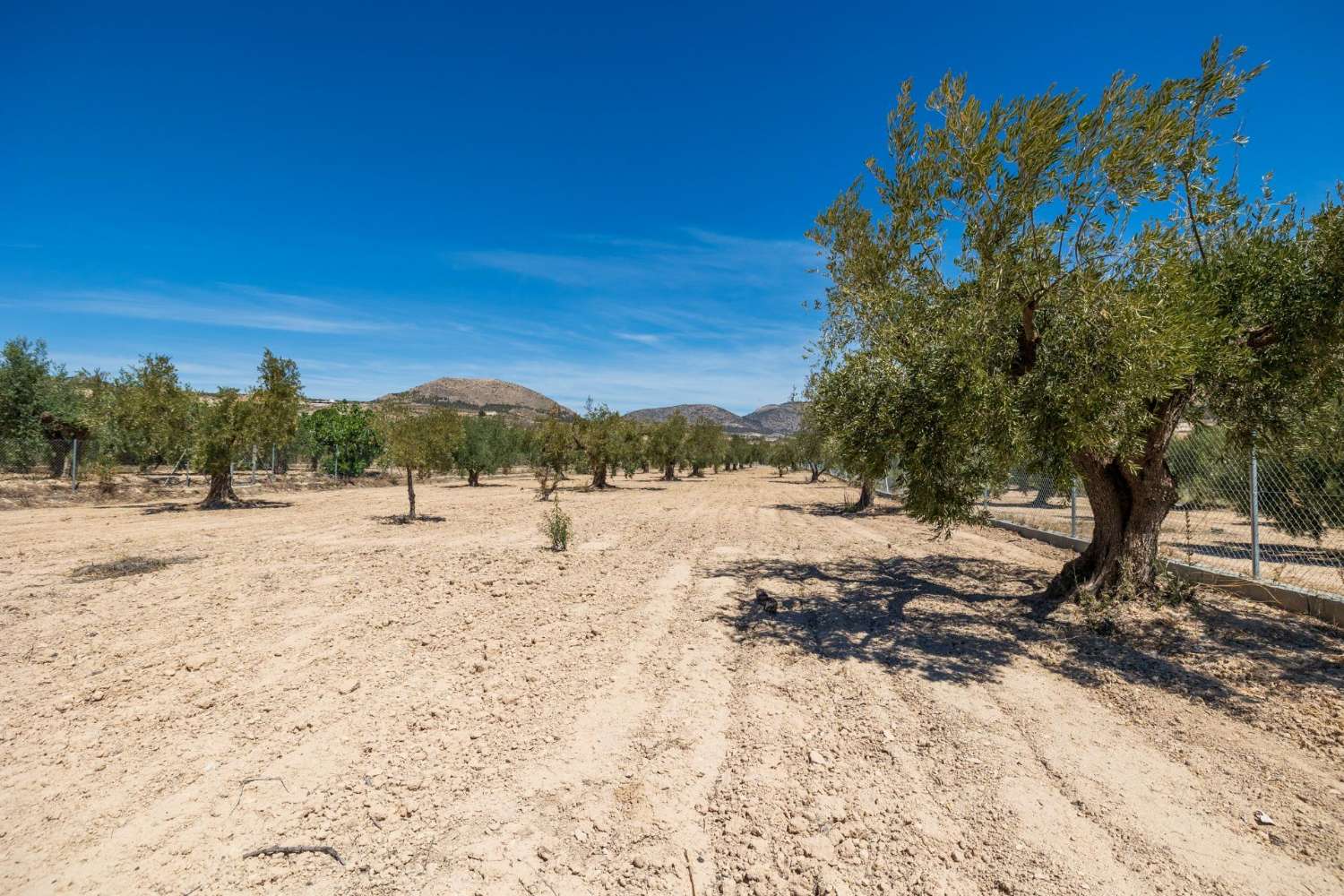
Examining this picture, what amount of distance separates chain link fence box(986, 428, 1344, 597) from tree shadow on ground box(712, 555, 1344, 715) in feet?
5.02

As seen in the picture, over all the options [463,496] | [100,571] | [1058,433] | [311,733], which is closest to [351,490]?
[463,496]

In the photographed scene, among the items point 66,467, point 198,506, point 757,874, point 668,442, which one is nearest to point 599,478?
point 668,442

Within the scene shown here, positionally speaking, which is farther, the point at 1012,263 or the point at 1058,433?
the point at 1012,263

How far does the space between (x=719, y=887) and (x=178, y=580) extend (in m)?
9.34

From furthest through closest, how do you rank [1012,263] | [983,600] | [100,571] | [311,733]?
[100,571] → [983,600] → [1012,263] → [311,733]

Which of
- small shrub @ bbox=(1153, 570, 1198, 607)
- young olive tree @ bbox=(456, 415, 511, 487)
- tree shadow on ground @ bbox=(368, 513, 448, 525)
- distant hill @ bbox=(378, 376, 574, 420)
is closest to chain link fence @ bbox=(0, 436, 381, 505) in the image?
tree shadow on ground @ bbox=(368, 513, 448, 525)

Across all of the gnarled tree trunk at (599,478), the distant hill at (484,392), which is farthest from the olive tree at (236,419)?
the distant hill at (484,392)

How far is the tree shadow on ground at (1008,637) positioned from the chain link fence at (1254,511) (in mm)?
1529

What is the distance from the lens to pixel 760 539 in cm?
1401

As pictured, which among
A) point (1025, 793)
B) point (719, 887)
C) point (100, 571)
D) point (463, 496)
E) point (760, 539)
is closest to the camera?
point (719, 887)

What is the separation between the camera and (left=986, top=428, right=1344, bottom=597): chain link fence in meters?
7.60

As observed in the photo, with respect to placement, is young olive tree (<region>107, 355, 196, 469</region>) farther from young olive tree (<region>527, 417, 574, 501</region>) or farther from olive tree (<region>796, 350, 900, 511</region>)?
olive tree (<region>796, 350, 900, 511</region>)

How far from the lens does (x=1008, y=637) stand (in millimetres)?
6383

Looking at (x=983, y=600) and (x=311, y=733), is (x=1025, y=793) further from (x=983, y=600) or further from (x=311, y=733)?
(x=983, y=600)
